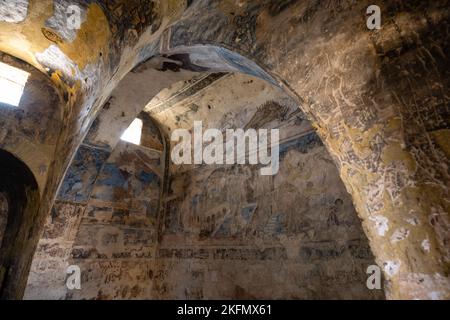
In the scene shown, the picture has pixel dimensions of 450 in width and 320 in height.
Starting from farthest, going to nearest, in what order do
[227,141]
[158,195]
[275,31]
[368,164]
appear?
[158,195], [227,141], [275,31], [368,164]

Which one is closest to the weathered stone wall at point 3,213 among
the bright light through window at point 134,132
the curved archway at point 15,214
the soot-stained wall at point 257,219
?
the curved archway at point 15,214

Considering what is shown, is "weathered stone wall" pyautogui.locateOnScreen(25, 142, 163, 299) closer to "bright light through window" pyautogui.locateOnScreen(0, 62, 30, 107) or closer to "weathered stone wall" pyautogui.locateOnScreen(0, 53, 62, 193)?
"weathered stone wall" pyautogui.locateOnScreen(0, 53, 62, 193)

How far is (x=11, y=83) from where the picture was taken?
537 cm

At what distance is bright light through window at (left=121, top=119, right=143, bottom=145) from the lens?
271 inches

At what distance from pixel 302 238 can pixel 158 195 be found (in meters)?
4.16

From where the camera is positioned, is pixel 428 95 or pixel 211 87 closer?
pixel 428 95

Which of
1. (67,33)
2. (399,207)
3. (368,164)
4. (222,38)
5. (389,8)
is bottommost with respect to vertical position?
(399,207)

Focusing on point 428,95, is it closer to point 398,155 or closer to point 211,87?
point 398,155

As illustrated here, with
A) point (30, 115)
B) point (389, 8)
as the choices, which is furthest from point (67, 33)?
point (389, 8)

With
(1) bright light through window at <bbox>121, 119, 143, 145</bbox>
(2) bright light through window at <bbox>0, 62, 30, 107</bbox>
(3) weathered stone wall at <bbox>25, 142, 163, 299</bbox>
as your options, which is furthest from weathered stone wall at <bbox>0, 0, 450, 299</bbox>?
(1) bright light through window at <bbox>121, 119, 143, 145</bbox>

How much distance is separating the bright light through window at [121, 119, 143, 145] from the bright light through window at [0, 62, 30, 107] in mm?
2249

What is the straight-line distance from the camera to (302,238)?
4.13 metres

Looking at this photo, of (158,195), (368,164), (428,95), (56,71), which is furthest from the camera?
(158,195)

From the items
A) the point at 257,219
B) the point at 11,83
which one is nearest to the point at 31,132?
the point at 11,83
